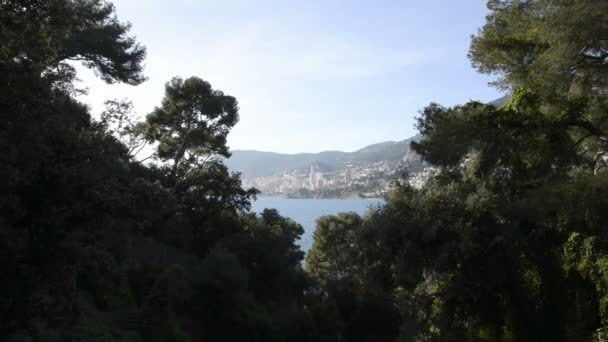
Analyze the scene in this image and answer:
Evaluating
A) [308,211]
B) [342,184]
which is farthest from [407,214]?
[342,184]

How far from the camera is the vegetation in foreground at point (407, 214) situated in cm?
531

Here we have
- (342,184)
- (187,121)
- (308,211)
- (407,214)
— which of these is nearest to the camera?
(407,214)

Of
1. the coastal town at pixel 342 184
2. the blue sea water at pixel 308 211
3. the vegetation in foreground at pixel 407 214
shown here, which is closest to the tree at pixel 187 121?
the vegetation in foreground at pixel 407 214

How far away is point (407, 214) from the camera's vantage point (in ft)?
36.7

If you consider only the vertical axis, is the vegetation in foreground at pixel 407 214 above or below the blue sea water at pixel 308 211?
above

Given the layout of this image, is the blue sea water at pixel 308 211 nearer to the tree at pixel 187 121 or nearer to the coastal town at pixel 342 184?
the coastal town at pixel 342 184

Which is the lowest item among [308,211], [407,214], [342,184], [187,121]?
[308,211]

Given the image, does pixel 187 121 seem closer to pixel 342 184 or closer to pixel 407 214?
pixel 407 214

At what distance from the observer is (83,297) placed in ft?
38.0

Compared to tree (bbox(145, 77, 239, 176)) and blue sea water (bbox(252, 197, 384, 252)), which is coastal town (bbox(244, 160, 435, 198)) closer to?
blue sea water (bbox(252, 197, 384, 252))

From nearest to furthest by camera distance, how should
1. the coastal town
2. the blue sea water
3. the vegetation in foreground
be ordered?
the vegetation in foreground
the blue sea water
the coastal town

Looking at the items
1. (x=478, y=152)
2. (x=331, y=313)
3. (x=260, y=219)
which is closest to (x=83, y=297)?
(x=478, y=152)

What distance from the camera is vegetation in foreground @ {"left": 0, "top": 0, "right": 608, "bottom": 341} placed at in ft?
17.4

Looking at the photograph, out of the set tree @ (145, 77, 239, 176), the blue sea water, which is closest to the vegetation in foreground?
tree @ (145, 77, 239, 176)
